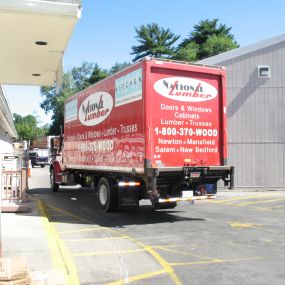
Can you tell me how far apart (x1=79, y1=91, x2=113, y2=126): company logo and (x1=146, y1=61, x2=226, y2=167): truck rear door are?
220cm

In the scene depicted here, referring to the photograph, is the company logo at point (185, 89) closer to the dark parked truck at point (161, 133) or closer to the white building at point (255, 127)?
the dark parked truck at point (161, 133)

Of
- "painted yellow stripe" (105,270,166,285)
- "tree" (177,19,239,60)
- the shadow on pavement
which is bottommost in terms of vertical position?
"painted yellow stripe" (105,270,166,285)

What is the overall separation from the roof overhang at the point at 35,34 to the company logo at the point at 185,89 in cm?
267

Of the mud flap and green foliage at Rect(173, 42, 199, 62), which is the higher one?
green foliage at Rect(173, 42, 199, 62)

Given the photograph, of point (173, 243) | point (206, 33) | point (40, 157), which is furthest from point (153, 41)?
point (173, 243)

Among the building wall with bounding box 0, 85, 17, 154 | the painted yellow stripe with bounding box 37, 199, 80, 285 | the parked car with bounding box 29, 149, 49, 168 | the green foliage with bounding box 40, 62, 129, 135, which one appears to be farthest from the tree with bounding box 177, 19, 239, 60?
the painted yellow stripe with bounding box 37, 199, 80, 285

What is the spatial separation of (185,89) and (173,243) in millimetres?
4349

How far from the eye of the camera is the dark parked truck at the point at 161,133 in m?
11.1

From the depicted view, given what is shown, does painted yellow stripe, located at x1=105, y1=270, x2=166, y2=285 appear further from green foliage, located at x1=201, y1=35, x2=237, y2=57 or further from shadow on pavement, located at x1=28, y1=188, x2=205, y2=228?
green foliage, located at x1=201, y1=35, x2=237, y2=57

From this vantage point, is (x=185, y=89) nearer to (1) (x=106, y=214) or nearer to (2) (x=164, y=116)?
(2) (x=164, y=116)

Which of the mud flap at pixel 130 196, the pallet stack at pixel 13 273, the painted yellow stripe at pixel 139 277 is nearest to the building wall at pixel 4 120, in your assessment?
the mud flap at pixel 130 196

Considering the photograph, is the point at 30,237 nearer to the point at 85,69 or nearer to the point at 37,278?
the point at 37,278

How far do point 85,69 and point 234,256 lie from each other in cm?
8058

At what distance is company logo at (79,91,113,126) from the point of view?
13.3 m
